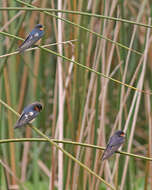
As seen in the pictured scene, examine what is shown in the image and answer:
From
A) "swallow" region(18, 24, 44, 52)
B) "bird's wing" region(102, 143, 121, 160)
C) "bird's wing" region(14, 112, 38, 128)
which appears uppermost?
"swallow" region(18, 24, 44, 52)

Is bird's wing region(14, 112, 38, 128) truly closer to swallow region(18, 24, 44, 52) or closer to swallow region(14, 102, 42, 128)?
swallow region(14, 102, 42, 128)

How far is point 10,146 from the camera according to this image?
2312mm

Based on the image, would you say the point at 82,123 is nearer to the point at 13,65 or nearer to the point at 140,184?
the point at 13,65

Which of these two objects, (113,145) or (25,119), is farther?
(113,145)

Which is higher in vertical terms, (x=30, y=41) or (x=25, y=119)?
(x=30, y=41)

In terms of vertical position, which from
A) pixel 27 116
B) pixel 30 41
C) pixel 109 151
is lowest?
pixel 109 151

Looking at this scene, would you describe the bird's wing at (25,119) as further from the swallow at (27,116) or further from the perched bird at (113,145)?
the perched bird at (113,145)

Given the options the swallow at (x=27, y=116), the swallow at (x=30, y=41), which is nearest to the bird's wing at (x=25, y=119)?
the swallow at (x=27, y=116)

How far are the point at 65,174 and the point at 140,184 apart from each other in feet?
4.12

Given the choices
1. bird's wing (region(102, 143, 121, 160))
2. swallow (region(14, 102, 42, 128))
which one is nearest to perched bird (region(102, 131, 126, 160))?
bird's wing (region(102, 143, 121, 160))

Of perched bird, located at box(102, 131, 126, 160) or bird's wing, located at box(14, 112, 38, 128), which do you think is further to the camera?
perched bird, located at box(102, 131, 126, 160)

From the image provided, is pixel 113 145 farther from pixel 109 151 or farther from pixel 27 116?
pixel 27 116

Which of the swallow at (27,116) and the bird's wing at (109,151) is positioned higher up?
the swallow at (27,116)

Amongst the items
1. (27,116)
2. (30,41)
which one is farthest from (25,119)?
(30,41)
